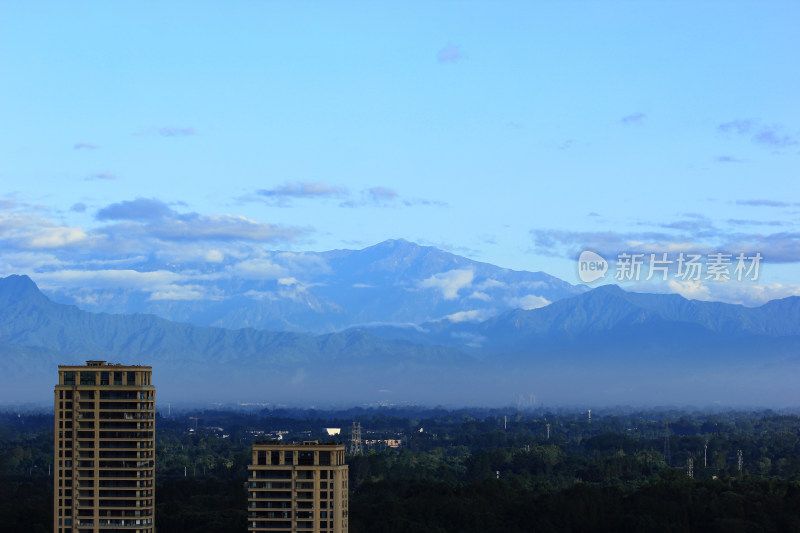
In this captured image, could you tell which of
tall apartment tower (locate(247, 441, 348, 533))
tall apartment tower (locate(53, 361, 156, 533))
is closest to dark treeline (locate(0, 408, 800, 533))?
tall apartment tower (locate(53, 361, 156, 533))

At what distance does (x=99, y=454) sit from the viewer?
214 ft

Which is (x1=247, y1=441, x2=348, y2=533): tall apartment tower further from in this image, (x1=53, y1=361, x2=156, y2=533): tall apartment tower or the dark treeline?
the dark treeline

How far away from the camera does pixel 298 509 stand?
60031 millimetres

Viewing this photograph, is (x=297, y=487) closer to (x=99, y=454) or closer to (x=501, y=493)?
(x=99, y=454)

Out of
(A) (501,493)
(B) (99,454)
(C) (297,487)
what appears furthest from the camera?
(A) (501,493)

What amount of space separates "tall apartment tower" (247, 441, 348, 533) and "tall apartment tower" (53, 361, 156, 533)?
8.09 meters

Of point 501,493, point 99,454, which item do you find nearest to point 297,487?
point 99,454

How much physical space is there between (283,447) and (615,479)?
67442 millimetres

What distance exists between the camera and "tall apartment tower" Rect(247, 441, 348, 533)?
59875 millimetres

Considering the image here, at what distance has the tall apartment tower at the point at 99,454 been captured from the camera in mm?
65125

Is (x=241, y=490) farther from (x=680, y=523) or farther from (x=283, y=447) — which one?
(x=283, y=447)

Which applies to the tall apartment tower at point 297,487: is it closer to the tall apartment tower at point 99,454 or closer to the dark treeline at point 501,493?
the tall apartment tower at point 99,454

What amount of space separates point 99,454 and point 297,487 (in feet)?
38.7

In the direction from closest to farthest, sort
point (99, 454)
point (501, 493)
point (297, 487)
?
point (297, 487), point (99, 454), point (501, 493)
